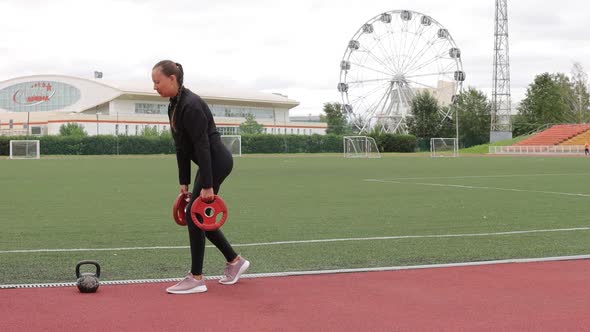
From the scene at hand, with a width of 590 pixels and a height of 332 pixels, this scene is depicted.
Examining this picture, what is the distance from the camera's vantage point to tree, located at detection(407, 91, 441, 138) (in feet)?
309

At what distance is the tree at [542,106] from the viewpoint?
106 metres

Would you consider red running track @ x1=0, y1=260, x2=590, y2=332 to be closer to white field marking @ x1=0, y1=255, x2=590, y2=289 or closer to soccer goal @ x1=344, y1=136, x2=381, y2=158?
white field marking @ x1=0, y1=255, x2=590, y2=289

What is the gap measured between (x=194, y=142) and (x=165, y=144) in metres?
71.6

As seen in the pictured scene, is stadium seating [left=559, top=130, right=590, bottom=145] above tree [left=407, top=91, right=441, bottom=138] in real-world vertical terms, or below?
below

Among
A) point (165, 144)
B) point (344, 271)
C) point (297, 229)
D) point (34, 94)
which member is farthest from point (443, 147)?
point (34, 94)

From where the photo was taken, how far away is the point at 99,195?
774 inches

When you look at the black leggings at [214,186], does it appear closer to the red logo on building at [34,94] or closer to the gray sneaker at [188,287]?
the gray sneaker at [188,287]

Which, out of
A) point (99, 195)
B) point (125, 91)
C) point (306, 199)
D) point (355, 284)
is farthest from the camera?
point (125, 91)

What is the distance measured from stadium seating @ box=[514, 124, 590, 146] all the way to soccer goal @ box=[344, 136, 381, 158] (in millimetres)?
19551

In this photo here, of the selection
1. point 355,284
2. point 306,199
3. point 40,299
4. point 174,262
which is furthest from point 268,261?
point 306,199

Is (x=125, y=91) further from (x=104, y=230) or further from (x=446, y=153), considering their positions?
(x=104, y=230)

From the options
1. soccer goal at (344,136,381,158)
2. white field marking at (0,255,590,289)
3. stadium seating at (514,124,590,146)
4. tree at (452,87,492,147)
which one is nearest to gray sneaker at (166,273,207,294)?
white field marking at (0,255,590,289)

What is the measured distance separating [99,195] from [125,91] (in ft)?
340

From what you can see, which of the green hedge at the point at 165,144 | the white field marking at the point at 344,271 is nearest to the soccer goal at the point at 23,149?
the green hedge at the point at 165,144
